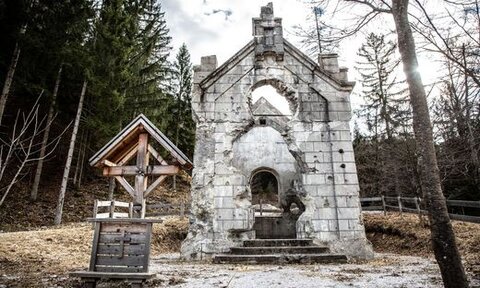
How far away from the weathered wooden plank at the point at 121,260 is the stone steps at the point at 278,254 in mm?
3514

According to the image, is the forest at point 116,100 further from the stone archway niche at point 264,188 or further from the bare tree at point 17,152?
the stone archway niche at point 264,188

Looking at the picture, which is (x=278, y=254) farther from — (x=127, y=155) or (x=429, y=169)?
(x=429, y=169)

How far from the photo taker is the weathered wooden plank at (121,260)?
5.37 meters

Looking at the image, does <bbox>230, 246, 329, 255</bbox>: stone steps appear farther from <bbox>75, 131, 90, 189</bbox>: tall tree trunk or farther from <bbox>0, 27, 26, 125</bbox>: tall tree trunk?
<bbox>75, 131, 90, 189</bbox>: tall tree trunk

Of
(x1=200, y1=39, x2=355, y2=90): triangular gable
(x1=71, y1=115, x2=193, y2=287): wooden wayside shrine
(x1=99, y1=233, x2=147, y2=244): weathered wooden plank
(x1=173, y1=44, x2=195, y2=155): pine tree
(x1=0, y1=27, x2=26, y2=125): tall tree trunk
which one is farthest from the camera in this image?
(x1=173, y1=44, x2=195, y2=155): pine tree

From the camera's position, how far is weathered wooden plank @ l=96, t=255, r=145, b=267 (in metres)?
5.37

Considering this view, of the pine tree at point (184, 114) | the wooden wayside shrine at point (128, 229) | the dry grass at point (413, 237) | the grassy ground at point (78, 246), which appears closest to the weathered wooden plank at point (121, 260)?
the wooden wayside shrine at point (128, 229)

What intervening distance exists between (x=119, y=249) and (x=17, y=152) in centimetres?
1689

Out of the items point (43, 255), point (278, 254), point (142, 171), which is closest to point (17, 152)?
point (43, 255)

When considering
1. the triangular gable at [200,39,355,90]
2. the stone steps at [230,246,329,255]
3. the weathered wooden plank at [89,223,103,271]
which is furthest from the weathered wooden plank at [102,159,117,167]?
the triangular gable at [200,39,355,90]

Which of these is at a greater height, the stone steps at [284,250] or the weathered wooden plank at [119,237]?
the weathered wooden plank at [119,237]

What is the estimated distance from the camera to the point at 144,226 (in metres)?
5.56

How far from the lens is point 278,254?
8.51 m

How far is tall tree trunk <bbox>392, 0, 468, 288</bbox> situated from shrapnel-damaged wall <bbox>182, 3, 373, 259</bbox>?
201 inches
